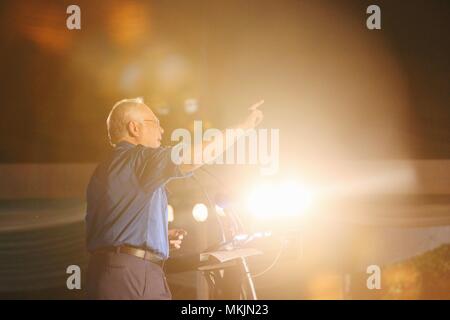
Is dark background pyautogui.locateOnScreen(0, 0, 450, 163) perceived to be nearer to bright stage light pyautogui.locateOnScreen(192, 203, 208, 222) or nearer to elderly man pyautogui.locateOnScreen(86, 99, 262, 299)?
bright stage light pyautogui.locateOnScreen(192, 203, 208, 222)

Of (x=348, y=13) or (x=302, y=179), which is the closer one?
(x=302, y=179)

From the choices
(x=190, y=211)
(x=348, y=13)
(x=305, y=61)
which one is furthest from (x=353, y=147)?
(x=190, y=211)

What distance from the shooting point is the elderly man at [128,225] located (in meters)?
2.70

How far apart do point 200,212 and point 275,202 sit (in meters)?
0.53

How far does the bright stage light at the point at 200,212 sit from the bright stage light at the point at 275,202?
0.32 m

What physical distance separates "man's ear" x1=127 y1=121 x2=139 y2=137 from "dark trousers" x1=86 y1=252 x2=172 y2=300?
64 cm

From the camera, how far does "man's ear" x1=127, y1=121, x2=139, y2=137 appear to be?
2.92 meters

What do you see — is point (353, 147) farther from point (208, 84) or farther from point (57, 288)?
point (57, 288)

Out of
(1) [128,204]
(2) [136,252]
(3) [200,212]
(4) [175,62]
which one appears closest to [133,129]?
(1) [128,204]

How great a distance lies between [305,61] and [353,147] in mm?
925

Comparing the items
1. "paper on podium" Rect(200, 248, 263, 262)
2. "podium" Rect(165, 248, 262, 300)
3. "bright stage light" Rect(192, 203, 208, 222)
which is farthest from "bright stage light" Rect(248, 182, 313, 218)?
"paper on podium" Rect(200, 248, 263, 262)

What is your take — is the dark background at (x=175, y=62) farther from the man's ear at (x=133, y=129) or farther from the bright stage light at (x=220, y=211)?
the man's ear at (x=133, y=129)

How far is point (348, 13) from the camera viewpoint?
521cm

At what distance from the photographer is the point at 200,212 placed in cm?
381
